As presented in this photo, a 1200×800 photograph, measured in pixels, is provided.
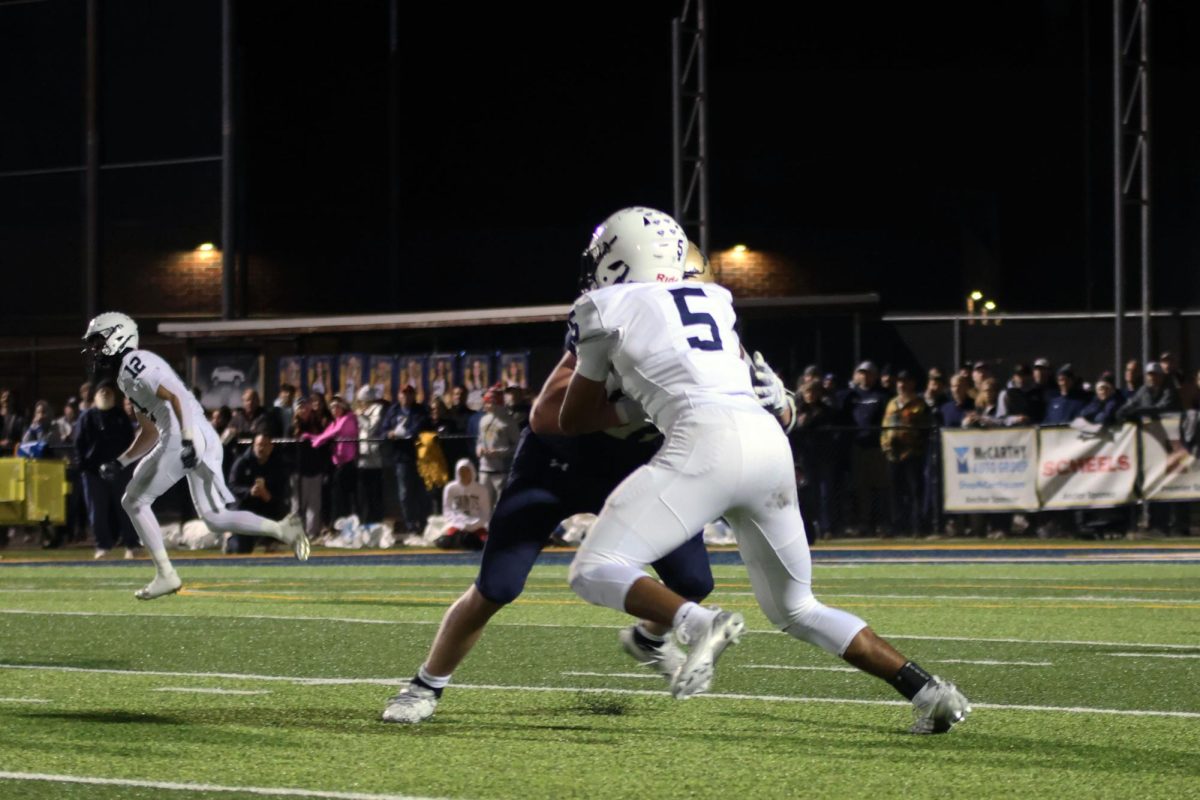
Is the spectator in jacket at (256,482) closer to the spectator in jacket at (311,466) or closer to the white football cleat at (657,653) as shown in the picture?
the spectator in jacket at (311,466)

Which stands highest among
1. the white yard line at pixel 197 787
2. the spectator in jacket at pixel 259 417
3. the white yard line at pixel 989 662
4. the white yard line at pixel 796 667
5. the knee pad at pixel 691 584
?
the spectator in jacket at pixel 259 417

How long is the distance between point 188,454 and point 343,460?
311 inches

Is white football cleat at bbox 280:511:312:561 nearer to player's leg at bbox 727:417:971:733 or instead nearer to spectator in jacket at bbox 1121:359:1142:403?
player's leg at bbox 727:417:971:733

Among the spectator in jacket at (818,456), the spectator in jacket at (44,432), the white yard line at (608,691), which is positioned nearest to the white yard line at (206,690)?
the white yard line at (608,691)

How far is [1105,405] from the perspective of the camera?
18234 millimetres

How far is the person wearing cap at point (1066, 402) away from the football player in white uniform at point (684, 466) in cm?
1301

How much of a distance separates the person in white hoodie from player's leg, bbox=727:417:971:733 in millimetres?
13222

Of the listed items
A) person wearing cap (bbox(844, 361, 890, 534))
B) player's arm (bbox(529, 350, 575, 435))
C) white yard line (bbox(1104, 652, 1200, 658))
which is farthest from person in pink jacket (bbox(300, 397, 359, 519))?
player's arm (bbox(529, 350, 575, 435))

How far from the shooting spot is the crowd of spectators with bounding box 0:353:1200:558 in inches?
733

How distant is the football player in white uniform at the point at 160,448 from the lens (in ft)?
41.2

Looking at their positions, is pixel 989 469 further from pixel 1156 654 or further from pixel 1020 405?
pixel 1156 654

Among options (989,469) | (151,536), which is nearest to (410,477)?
(989,469)

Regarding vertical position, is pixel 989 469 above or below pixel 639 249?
below

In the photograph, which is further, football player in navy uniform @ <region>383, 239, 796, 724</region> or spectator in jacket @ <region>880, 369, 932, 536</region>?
spectator in jacket @ <region>880, 369, 932, 536</region>
